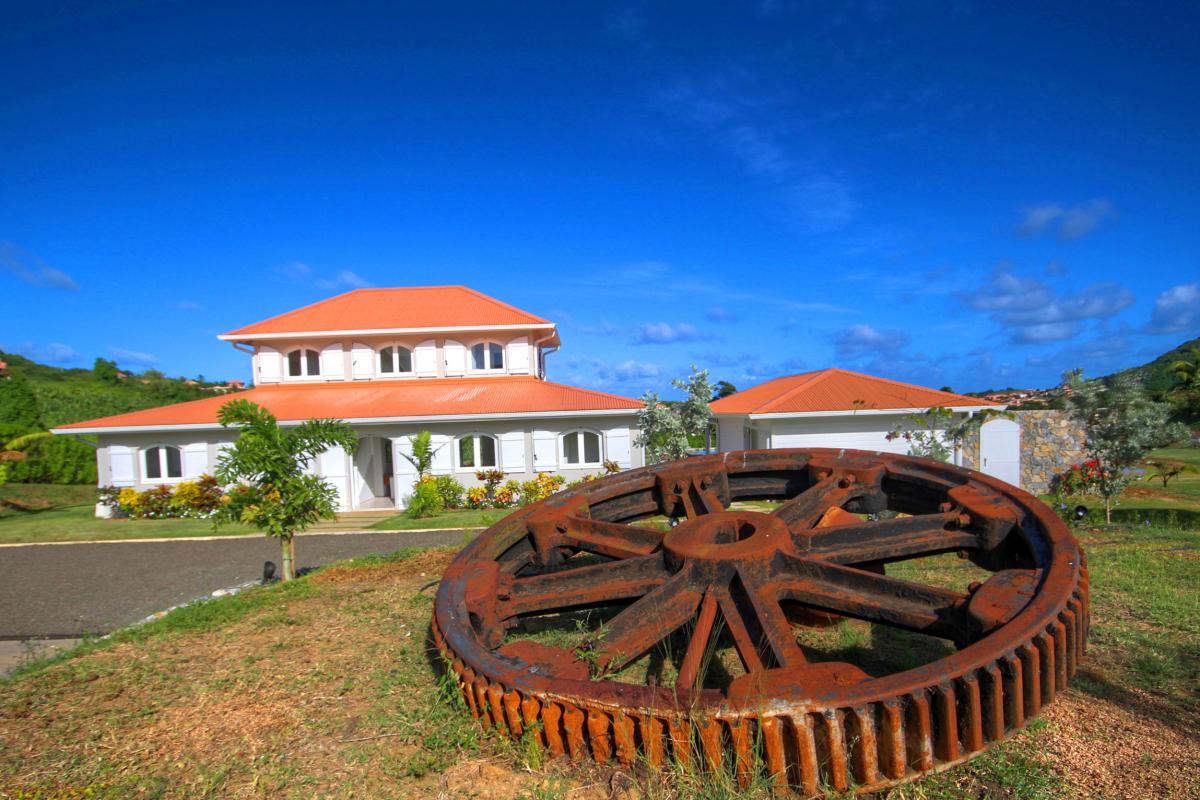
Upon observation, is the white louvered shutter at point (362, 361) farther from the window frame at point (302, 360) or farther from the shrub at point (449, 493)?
the shrub at point (449, 493)

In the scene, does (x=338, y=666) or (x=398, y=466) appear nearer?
(x=338, y=666)

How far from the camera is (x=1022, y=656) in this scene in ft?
7.33

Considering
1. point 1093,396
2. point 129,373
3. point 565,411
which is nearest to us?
point 1093,396

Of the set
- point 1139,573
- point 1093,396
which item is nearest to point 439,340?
point 1093,396

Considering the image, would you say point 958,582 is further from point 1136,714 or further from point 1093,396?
point 1093,396

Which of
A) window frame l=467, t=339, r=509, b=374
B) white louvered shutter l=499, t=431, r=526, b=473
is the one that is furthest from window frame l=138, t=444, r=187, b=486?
white louvered shutter l=499, t=431, r=526, b=473

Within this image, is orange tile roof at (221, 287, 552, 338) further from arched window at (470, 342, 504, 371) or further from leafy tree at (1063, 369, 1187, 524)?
leafy tree at (1063, 369, 1187, 524)

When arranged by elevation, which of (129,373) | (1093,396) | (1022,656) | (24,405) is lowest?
(1022,656)

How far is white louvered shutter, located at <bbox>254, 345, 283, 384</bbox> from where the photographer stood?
22094 millimetres

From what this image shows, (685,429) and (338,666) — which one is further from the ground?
(685,429)

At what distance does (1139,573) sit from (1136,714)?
3383 mm

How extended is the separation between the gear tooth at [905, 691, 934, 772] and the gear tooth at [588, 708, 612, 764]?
39.6 inches

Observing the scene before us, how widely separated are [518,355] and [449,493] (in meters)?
6.20

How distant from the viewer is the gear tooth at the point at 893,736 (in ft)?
6.80
